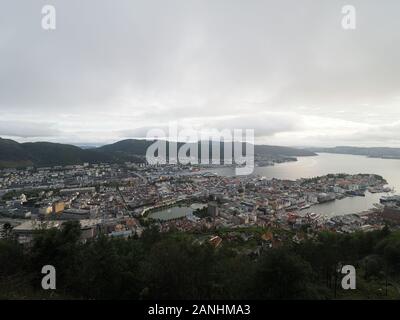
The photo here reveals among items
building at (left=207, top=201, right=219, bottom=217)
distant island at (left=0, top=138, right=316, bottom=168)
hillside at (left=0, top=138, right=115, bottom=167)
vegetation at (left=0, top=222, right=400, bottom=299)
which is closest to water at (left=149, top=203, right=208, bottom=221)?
building at (left=207, top=201, right=219, bottom=217)

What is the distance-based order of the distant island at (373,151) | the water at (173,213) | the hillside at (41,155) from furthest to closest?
the distant island at (373,151) → the hillside at (41,155) → the water at (173,213)

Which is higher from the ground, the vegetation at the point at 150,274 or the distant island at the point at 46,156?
the distant island at the point at 46,156

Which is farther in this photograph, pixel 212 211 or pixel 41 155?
pixel 41 155

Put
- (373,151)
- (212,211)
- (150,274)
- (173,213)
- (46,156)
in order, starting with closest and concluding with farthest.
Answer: (150,274)
(212,211)
(173,213)
(46,156)
(373,151)

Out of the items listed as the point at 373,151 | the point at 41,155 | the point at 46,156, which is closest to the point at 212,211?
the point at 46,156

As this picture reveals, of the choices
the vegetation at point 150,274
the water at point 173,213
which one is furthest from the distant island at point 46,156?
the vegetation at point 150,274

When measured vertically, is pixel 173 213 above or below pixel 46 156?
below

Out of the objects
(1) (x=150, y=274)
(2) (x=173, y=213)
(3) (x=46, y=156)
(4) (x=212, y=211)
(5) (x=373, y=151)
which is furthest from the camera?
(5) (x=373, y=151)

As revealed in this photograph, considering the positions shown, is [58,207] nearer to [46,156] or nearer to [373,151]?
[46,156]

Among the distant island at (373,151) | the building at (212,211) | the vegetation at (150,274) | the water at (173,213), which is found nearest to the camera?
the vegetation at (150,274)

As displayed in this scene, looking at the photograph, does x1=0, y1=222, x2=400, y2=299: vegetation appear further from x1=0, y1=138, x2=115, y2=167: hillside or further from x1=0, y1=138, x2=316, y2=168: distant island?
x1=0, y1=138, x2=115, y2=167: hillside

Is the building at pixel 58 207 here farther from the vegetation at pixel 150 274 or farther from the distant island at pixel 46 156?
the distant island at pixel 46 156
